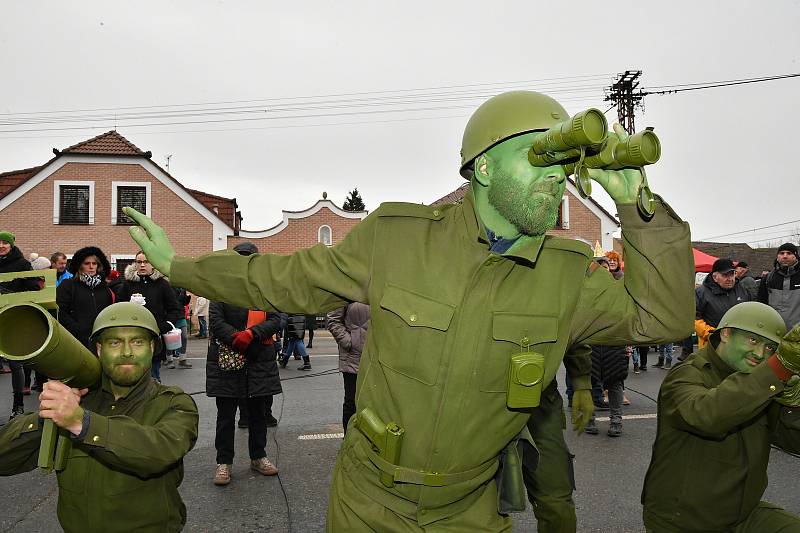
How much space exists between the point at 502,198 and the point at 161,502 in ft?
6.86

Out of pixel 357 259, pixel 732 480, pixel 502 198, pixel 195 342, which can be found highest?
pixel 502 198

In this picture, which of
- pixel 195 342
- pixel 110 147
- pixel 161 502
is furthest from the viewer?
pixel 110 147

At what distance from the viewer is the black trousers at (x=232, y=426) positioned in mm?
5258

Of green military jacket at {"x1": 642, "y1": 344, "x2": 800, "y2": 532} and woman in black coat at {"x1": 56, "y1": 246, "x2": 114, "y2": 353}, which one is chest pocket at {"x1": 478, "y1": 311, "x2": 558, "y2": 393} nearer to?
green military jacket at {"x1": 642, "y1": 344, "x2": 800, "y2": 532}

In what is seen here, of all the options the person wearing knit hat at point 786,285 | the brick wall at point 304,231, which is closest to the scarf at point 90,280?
the person wearing knit hat at point 786,285

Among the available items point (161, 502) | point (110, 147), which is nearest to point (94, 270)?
point (161, 502)

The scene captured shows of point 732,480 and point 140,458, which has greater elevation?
point 140,458

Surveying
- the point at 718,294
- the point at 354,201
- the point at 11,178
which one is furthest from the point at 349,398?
the point at 354,201

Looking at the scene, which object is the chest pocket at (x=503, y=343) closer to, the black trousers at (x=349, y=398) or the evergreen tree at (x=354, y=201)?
the black trousers at (x=349, y=398)

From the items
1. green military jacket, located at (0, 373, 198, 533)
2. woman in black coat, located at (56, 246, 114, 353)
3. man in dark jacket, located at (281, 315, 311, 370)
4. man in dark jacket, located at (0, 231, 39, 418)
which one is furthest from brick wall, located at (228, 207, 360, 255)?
green military jacket, located at (0, 373, 198, 533)

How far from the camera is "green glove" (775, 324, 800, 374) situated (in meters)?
2.34

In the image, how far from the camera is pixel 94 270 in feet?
22.9

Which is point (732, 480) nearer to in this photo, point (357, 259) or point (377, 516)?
point (377, 516)

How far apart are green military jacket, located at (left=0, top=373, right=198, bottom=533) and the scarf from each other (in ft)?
14.3
